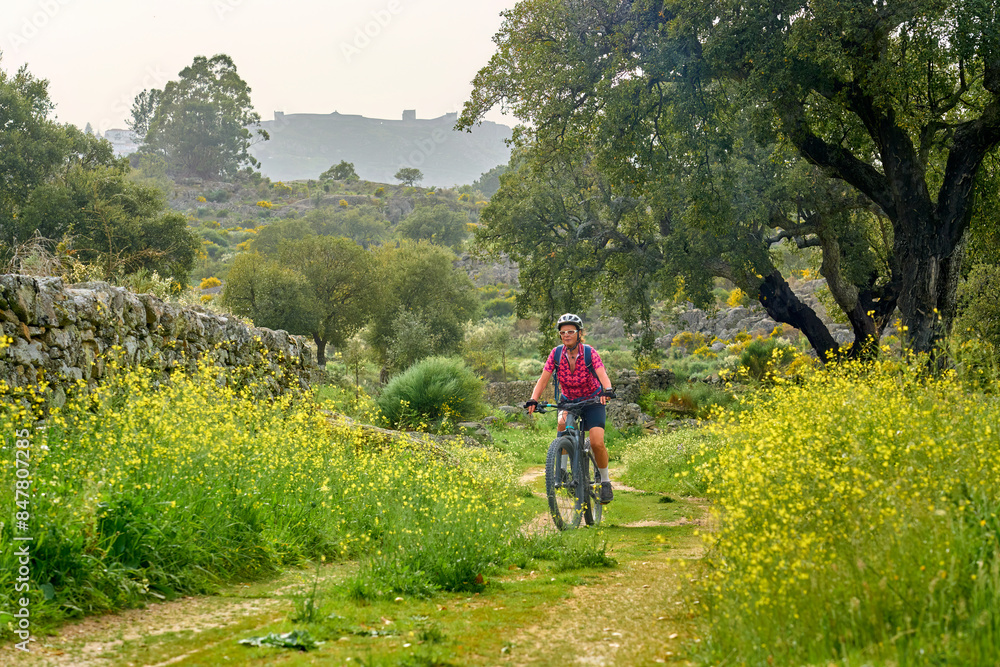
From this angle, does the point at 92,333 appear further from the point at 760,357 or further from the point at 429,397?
the point at 760,357

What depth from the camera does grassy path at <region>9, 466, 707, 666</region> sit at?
3295 millimetres

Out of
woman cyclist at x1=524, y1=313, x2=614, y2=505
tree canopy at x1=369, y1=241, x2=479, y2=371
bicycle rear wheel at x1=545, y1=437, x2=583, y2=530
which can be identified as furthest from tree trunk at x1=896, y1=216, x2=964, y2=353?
tree canopy at x1=369, y1=241, x2=479, y2=371

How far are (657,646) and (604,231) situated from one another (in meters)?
18.6

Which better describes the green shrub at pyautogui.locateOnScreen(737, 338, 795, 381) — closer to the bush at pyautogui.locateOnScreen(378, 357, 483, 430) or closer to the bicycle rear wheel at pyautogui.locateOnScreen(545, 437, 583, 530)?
the bush at pyautogui.locateOnScreen(378, 357, 483, 430)

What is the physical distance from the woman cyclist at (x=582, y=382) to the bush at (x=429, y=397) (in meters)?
8.40

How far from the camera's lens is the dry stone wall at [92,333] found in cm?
637

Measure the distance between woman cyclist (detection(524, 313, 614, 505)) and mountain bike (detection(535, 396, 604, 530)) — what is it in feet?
0.30

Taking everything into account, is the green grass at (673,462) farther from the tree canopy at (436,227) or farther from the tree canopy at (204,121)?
the tree canopy at (204,121)

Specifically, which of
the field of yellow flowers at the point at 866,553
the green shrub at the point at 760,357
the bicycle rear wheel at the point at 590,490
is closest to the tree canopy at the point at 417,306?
the green shrub at the point at 760,357

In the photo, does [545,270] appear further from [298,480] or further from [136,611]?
[136,611]

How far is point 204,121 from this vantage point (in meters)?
86.7

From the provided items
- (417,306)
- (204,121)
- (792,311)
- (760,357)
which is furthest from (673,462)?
(204,121)

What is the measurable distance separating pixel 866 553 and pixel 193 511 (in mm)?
4366

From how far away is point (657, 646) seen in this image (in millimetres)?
3402
